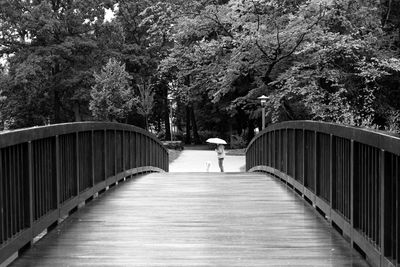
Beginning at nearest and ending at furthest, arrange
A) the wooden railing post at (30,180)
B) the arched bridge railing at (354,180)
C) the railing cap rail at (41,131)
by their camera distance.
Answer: the arched bridge railing at (354,180)
the railing cap rail at (41,131)
the wooden railing post at (30,180)

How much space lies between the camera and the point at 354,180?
16.5ft

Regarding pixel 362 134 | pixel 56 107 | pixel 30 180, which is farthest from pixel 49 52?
pixel 362 134

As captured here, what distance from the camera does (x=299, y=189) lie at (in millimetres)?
8227

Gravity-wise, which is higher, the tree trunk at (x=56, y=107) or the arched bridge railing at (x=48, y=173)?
the tree trunk at (x=56, y=107)

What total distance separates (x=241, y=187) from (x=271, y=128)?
257cm

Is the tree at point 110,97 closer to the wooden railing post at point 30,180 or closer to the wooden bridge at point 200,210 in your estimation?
the wooden bridge at point 200,210

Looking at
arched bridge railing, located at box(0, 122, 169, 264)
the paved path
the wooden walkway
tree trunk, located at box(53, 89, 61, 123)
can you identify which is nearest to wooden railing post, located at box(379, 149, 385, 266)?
the wooden walkway

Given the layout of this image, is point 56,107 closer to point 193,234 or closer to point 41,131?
point 41,131

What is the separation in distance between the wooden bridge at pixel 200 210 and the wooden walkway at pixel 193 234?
0.01 m

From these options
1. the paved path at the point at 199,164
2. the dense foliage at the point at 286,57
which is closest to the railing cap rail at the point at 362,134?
the dense foliage at the point at 286,57

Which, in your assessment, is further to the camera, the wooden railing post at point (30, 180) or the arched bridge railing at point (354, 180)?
the wooden railing post at point (30, 180)

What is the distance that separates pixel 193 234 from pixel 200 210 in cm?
156

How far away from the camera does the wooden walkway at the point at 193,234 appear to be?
15.2 feet

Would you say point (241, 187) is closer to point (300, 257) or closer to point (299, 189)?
point (299, 189)
